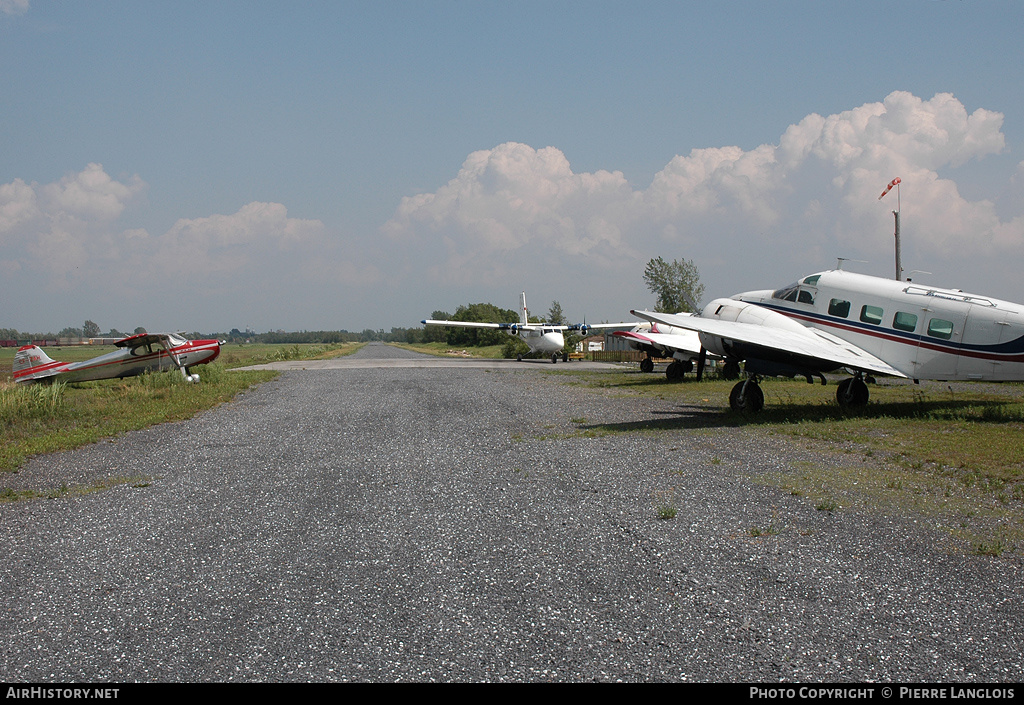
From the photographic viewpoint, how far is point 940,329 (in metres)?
12.0

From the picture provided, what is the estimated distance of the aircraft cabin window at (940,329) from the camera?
11875 millimetres

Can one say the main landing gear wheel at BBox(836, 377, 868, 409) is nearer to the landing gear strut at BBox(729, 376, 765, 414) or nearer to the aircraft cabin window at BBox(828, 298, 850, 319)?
the aircraft cabin window at BBox(828, 298, 850, 319)

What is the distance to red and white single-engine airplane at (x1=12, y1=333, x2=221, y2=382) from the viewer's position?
2489cm

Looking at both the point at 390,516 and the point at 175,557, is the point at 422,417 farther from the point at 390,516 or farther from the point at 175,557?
the point at 175,557

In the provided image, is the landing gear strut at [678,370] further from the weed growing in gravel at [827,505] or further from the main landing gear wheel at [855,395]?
the weed growing in gravel at [827,505]

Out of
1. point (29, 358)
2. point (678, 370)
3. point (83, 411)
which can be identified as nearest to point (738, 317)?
point (678, 370)

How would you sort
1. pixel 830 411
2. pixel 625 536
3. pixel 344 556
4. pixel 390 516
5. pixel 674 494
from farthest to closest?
pixel 830 411, pixel 674 494, pixel 390 516, pixel 625 536, pixel 344 556

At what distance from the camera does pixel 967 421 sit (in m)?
11.4

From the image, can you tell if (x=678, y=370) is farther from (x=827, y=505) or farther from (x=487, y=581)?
(x=487, y=581)

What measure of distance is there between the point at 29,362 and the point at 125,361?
11.6ft

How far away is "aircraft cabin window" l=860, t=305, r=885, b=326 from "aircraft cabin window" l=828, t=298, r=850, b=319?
0.29 m

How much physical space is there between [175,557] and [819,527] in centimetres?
538

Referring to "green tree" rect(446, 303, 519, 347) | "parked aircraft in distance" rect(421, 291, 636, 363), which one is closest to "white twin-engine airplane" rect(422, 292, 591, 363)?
"parked aircraft in distance" rect(421, 291, 636, 363)
